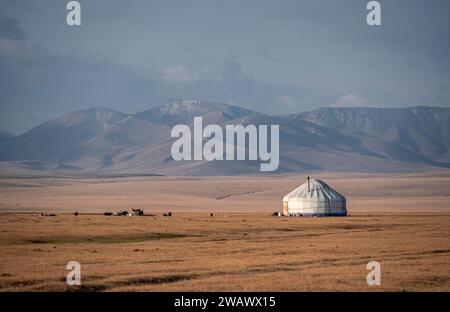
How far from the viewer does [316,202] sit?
79.6 meters

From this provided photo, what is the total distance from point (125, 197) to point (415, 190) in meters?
54.0

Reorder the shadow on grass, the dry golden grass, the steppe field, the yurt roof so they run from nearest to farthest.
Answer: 1. the steppe field
2. the dry golden grass
3. the shadow on grass
4. the yurt roof

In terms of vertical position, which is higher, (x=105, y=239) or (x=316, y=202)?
(x=316, y=202)

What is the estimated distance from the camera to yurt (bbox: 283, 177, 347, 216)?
7956 cm

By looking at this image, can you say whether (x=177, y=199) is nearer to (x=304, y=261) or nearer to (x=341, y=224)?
(x=341, y=224)

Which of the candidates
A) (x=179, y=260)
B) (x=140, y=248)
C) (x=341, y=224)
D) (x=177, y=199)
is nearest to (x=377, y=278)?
(x=179, y=260)

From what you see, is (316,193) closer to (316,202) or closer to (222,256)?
(316,202)

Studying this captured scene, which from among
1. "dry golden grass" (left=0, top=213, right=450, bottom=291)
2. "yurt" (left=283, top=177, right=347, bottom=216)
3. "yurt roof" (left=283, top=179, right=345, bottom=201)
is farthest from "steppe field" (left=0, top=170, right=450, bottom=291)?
"yurt roof" (left=283, top=179, right=345, bottom=201)

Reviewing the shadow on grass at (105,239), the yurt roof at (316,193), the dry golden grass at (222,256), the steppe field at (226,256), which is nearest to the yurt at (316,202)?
the yurt roof at (316,193)

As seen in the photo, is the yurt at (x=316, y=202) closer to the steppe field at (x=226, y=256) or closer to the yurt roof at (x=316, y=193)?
the yurt roof at (x=316, y=193)

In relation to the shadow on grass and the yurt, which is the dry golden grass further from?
the yurt

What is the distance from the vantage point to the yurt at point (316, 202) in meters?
79.6

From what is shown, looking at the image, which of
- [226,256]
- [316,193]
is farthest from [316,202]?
[226,256]
